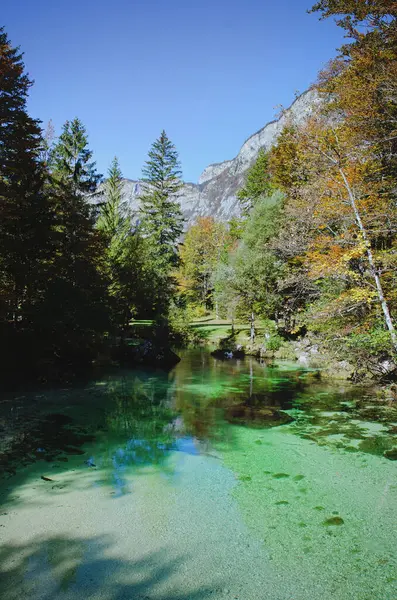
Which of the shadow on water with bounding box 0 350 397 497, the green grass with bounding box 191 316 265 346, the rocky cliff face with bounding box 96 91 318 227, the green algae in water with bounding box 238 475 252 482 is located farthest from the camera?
the rocky cliff face with bounding box 96 91 318 227

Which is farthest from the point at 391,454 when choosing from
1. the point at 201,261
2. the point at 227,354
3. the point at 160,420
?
the point at 201,261

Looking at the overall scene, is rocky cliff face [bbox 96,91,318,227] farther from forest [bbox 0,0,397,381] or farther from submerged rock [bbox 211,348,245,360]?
submerged rock [bbox 211,348,245,360]

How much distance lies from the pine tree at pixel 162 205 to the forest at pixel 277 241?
4.63 metres

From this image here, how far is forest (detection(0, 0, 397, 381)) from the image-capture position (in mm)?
9078

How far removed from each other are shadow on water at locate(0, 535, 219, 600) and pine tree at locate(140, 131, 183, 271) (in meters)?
23.7

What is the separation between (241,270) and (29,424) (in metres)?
16.5

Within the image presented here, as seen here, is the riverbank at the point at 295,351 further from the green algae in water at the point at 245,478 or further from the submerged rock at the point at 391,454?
the green algae in water at the point at 245,478

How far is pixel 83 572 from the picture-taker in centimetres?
298

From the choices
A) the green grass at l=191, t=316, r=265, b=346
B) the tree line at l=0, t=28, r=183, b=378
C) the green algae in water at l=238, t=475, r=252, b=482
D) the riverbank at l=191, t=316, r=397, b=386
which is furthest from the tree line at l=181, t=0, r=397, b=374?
the green grass at l=191, t=316, r=265, b=346

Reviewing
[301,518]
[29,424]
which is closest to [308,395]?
[301,518]

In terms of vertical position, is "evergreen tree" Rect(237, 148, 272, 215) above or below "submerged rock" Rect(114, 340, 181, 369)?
above

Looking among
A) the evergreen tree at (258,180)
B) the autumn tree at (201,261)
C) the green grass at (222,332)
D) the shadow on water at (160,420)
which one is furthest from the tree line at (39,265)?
the autumn tree at (201,261)

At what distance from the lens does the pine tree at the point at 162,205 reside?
90.6ft

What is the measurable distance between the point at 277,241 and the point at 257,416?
1119 cm
